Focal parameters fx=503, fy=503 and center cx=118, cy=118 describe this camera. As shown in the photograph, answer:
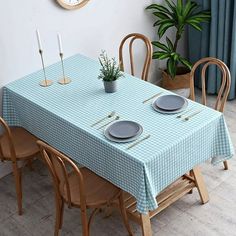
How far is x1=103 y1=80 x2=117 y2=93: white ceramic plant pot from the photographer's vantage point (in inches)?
124

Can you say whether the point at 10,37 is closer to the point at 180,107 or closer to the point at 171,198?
the point at 180,107

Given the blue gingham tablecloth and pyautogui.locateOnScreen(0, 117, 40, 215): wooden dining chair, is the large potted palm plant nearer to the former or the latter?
the blue gingham tablecloth

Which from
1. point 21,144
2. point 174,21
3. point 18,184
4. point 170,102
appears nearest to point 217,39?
point 174,21

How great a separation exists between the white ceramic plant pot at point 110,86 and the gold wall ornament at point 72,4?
750 millimetres

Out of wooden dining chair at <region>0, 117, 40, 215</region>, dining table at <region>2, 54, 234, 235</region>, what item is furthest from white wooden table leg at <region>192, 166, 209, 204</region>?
wooden dining chair at <region>0, 117, 40, 215</region>

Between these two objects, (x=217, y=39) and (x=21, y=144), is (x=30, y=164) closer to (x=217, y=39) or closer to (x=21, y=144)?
(x=21, y=144)

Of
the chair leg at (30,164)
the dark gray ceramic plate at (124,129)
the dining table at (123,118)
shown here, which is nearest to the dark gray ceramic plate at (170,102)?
the dining table at (123,118)

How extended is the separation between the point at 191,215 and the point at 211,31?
1.68m

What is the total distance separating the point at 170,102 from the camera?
9.86ft

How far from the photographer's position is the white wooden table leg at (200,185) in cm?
324

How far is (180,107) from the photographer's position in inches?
116

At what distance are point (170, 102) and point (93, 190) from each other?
0.70 meters

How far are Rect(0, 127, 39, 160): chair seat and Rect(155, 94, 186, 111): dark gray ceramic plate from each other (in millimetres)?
863

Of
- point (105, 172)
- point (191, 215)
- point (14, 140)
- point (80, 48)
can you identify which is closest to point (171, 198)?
point (191, 215)
